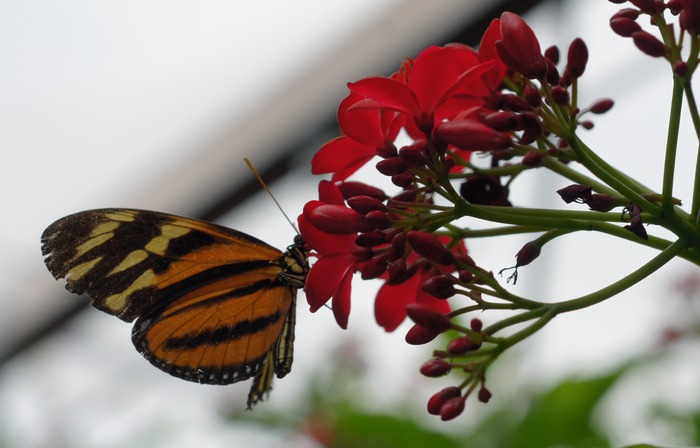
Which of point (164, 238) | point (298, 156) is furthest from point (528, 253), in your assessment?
point (298, 156)

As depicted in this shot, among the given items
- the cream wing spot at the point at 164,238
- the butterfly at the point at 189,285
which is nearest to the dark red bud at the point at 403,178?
the butterfly at the point at 189,285

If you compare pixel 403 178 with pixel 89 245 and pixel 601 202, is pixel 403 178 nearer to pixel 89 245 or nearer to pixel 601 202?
pixel 601 202

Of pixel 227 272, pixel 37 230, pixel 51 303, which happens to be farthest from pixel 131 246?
pixel 51 303

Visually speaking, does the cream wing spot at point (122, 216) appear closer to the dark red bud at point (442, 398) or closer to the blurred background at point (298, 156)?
the dark red bud at point (442, 398)

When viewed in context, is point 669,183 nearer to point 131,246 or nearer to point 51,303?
point 131,246

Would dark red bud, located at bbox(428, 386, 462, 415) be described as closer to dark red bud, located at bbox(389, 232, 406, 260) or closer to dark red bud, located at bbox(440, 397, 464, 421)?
dark red bud, located at bbox(440, 397, 464, 421)

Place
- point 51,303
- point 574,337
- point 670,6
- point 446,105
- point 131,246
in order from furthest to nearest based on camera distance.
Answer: point 51,303 < point 574,337 < point 131,246 < point 446,105 < point 670,6
